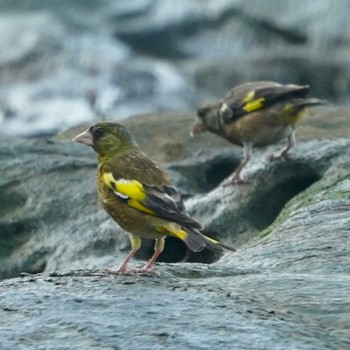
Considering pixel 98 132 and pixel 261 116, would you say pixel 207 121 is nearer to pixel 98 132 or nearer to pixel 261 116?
pixel 261 116

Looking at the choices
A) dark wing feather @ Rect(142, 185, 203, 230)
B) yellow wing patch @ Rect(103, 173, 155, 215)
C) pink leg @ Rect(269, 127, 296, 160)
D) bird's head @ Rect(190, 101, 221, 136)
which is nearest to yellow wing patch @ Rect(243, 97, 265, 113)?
bird's head @ Rect(190, 101, 221, 136)

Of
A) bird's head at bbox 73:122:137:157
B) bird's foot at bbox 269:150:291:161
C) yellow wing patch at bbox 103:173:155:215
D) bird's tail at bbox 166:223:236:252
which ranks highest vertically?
bird's head at bbox 73:122:137:157

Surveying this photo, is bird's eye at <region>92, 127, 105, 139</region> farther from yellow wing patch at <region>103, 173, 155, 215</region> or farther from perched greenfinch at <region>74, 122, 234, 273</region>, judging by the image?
yellow wing patch at <region>103, 173, 155, 215</region>

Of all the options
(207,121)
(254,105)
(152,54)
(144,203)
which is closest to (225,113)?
(207,121)

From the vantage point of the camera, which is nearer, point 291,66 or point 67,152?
point 67,152

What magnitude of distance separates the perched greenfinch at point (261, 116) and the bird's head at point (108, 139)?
2.73 meters

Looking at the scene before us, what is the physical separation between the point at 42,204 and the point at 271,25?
8982 millimetres

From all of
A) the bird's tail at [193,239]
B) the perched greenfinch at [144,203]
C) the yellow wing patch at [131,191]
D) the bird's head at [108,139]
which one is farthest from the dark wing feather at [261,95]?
the bird's tail at [193,239]

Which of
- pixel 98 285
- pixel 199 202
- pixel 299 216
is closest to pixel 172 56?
pixel 199 202

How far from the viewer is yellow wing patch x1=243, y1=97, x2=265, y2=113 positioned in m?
10.9

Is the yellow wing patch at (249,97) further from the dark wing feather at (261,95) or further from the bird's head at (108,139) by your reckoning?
the bird's head at (108,139)

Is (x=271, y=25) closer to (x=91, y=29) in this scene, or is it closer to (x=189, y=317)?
(x=91, y=29)

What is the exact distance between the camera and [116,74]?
18156 millimetres

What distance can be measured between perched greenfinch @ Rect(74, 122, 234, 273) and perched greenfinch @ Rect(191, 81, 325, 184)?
10.3 feet
